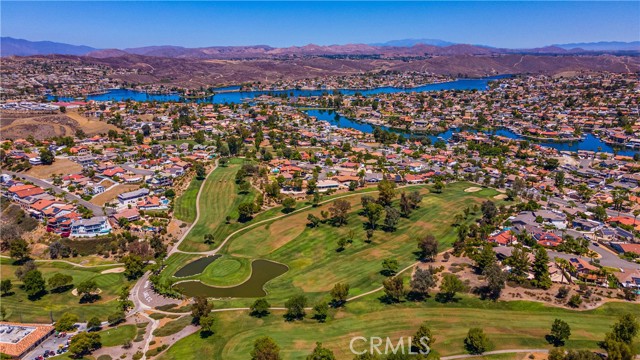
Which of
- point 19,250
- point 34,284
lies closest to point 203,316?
point 34,284

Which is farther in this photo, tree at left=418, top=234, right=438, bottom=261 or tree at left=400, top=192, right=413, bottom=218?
tree at left=400, top=192, right=413, bottom=218

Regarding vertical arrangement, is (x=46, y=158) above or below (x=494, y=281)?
above

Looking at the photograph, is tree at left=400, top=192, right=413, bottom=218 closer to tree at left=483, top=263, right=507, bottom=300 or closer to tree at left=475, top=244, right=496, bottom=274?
tree at left=475, top=244, right=496, bottom=274

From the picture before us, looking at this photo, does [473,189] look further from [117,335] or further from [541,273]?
[117,335]

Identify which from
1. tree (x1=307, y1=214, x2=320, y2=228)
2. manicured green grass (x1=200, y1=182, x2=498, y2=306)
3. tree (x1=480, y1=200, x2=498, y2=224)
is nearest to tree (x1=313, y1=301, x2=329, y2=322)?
manicured green grass (x1=200, y1=182, x2=498, y2=306)

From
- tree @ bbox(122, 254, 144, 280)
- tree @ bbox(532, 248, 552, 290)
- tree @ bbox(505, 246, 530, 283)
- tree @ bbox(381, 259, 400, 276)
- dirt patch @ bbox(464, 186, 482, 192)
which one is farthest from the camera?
dirt patch @ bbox(464, 186, 482, 192)

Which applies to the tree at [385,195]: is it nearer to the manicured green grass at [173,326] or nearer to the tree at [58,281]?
the manicured green grass at [173,326]

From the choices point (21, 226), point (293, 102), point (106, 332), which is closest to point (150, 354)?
point (106, 332)
